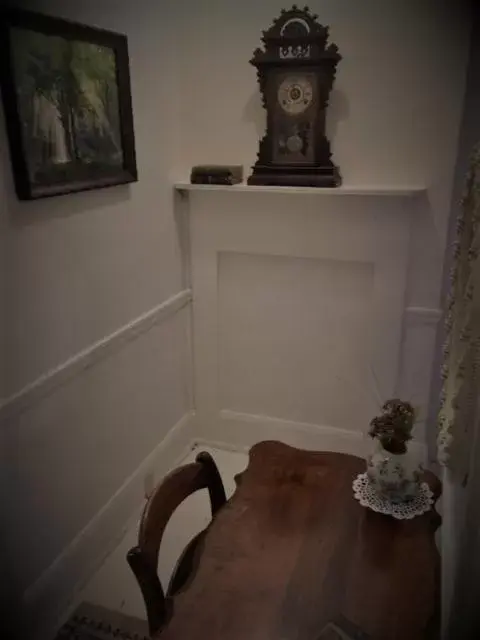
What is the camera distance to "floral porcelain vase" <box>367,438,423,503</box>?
1.26 metres

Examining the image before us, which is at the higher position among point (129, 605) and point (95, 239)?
point (95, 239)

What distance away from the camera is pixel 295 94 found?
198 centimetres

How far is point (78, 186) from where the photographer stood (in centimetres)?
155

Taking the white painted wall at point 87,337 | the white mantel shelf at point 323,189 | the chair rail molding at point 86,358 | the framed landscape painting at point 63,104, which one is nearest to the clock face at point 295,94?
the white mantel shelf at point 323,189

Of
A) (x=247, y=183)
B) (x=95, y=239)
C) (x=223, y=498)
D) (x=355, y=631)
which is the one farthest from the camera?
(x=247, y=183)

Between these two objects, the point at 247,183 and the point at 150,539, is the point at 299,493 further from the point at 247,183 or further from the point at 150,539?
the point at 247,183

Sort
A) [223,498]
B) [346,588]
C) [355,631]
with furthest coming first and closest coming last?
[223,498], [346,588], [355,631]

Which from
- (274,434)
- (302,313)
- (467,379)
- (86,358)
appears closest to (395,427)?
(467,379)

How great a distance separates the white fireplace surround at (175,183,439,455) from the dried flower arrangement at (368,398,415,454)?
949 mm

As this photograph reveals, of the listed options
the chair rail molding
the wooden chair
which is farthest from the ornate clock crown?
the wooden chair

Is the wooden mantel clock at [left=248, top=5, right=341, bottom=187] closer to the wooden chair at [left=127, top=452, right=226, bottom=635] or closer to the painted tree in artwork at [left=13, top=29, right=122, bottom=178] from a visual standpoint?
the painted tree in artwork at [left=13, top=29, right=122, bottom=178]

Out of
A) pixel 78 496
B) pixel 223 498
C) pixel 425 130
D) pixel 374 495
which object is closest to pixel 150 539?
pixel 223 498

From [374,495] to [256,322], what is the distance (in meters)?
1.20

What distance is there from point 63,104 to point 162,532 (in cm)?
113
